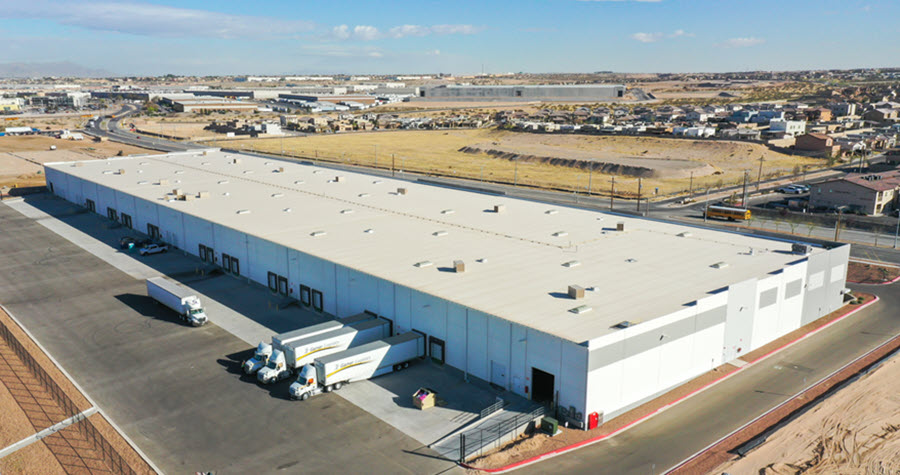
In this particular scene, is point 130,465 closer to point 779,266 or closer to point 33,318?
point 33,318

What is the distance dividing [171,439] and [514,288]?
2224 cm

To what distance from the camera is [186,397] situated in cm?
3553

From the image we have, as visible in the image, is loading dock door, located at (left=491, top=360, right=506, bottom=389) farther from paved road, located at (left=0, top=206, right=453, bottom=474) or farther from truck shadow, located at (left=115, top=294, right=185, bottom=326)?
truck shadow, located at (left=115, top=294, right=185, bottom=326)

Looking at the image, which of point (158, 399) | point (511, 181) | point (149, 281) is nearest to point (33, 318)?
point (149, 281)

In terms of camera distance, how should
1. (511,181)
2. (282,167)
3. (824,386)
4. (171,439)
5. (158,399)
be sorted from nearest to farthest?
1. (171,439)
2. (158,399)
3. (824,386)
4. (282,167)
5. (511,181)

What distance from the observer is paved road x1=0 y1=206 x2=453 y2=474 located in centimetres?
2977

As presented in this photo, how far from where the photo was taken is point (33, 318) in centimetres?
4778

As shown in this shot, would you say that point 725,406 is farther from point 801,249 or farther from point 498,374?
point 801,249

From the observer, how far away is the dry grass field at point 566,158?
119m

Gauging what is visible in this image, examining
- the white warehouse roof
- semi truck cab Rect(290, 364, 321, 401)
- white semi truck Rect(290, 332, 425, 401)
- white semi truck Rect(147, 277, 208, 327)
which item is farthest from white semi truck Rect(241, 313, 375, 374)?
white semi truck Rect(147, 277, 208, 327)

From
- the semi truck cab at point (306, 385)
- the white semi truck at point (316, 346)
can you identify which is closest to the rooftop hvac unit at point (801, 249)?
the white semi truck at point (316, 346)

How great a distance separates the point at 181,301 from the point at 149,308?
561cm

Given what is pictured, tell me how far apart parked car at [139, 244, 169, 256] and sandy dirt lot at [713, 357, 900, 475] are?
57.3 metres

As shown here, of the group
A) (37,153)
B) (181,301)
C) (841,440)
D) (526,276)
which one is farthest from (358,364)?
(37,153)
